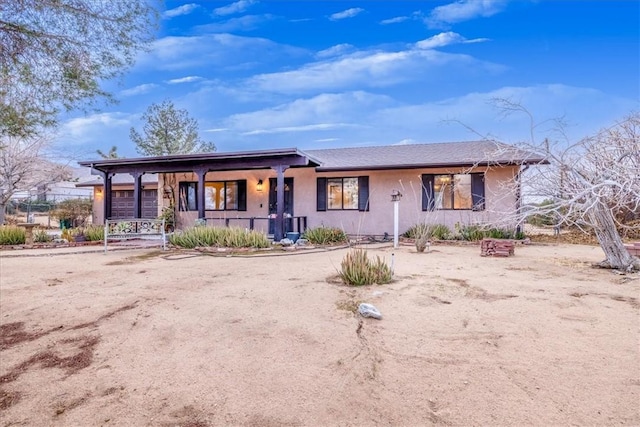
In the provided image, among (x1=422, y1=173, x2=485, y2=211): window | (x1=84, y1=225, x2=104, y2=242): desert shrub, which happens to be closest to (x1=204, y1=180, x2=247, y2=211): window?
(x1=84, y1=225, x2=104, y2=242): desert shrub

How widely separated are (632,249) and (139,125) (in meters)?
26.9

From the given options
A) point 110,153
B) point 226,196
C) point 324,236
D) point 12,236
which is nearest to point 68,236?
point 12,236

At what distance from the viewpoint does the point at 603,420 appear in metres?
1.94

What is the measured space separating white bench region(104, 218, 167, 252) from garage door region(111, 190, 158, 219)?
7.36 metres

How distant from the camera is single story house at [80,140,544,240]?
11.5m

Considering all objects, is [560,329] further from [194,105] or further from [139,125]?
[139,125]

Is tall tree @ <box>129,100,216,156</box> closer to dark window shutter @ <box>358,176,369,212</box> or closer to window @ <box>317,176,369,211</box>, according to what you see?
window @ <box>317,176,369,211</box>

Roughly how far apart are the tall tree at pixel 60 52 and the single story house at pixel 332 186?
6.43 meters

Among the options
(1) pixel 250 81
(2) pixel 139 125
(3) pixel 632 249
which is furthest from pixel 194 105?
(3) pixel 632 249

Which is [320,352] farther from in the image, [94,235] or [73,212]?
[73,212]

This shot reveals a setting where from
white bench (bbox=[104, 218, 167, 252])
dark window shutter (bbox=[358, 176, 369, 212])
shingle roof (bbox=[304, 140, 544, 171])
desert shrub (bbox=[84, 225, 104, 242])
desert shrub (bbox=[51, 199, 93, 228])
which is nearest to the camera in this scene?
white bench (bbox=[104, 218, 167, 252])

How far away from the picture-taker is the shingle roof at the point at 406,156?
11.7 m

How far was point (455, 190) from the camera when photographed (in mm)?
12367

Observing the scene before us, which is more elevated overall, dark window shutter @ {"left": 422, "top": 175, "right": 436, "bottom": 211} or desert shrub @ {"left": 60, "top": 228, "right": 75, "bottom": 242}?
dark window shutter @ {"left": 422, "top": 175, "right": 436, "bottom": 211}
